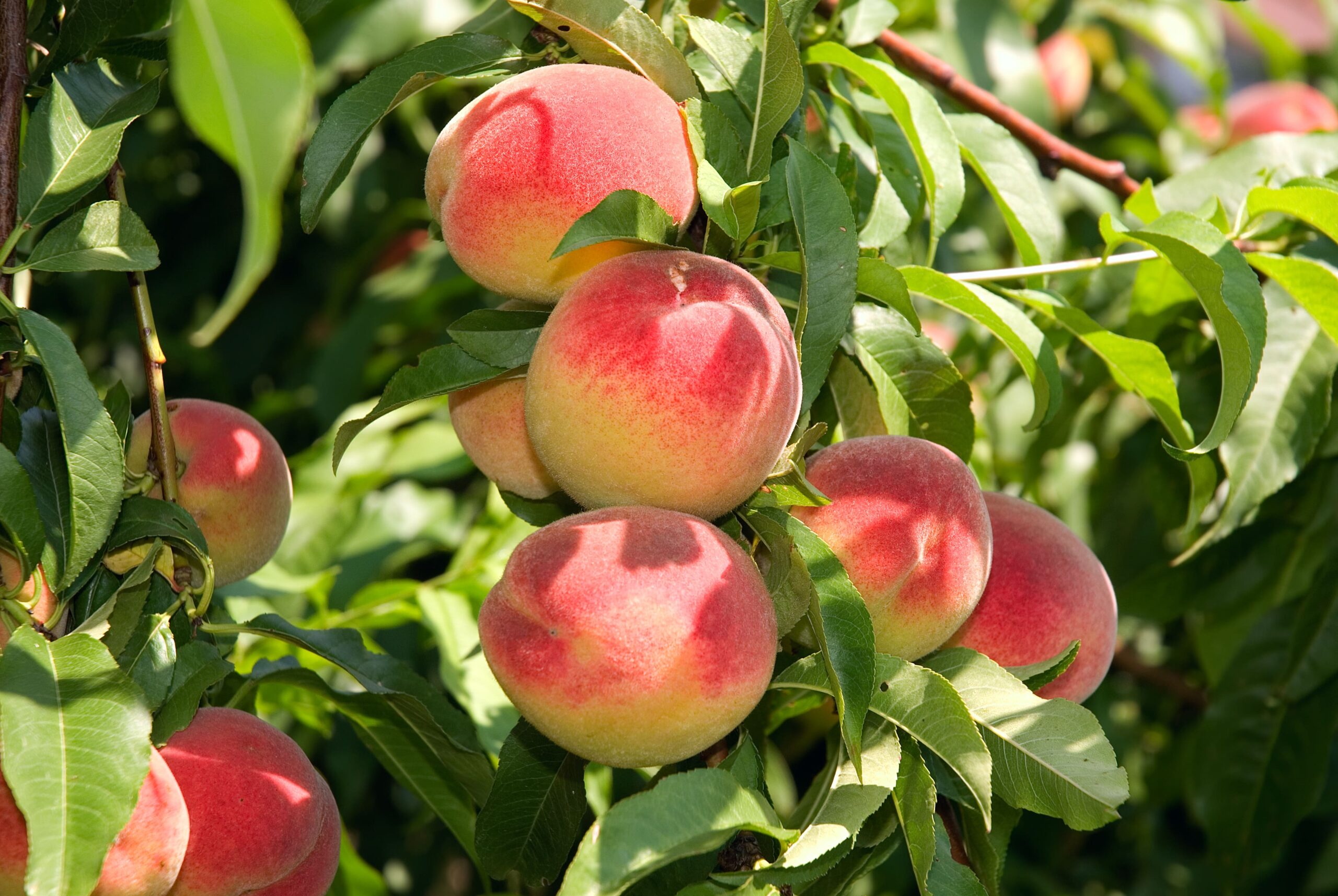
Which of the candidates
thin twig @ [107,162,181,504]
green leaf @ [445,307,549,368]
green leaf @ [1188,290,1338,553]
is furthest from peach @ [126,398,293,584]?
green leaf @ [1188,290,1338,553]

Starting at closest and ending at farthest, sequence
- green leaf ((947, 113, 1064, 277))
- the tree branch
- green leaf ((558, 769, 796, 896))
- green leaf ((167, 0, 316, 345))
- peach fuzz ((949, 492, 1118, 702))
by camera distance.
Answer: green leaf ((167, 0, 316, 345)), green leaf ((558, 769, 796, 896)), peach fuzz ((949, 492, 1118, 702)), green leaf ((947, 113, 1064, 277)), the tree branch

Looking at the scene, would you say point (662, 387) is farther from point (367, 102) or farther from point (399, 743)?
point (399, 743)

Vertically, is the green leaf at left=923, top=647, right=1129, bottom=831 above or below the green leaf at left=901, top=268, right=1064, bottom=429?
below

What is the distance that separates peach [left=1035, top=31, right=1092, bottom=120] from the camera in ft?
7.66

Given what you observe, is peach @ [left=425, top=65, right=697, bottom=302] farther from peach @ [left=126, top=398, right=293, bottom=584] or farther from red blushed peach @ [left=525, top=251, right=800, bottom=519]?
peach @ [left=126, top=398, right=293, bottom=584]

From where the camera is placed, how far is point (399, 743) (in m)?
1.06

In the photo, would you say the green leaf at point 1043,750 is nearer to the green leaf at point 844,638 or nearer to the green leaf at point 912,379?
the green leaf at point 844,638

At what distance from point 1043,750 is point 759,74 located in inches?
20.3

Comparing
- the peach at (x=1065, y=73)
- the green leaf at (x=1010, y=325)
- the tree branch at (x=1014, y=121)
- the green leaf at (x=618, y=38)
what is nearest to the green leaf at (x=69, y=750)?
the green leaf at (x=618, y=38)

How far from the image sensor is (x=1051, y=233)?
120 cm

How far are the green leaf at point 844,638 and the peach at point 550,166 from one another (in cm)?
26

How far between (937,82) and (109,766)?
107 cm

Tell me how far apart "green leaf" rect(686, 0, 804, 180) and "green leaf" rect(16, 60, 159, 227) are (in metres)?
0.43

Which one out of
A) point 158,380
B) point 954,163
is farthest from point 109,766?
point 954,163
